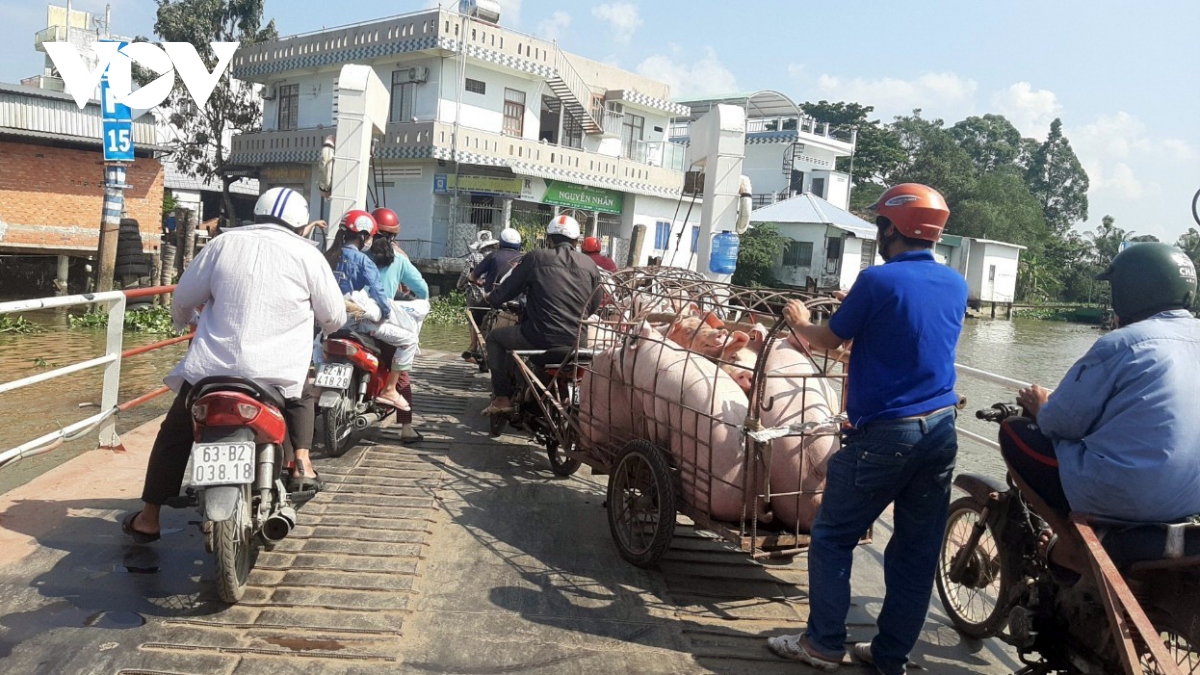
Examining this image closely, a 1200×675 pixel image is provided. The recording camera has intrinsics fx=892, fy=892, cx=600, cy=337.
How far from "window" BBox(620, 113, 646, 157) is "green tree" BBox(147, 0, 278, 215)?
44.3 feet

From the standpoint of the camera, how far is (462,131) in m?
26.4

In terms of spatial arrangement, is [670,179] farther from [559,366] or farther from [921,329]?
[921,329]

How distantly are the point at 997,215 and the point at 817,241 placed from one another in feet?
62.8

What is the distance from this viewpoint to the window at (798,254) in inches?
1529

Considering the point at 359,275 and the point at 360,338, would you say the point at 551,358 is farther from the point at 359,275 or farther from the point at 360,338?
the point at 359,275

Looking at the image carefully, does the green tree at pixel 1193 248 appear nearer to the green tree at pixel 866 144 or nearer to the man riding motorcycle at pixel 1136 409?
the man riding motorcycle at pixel 1136 409

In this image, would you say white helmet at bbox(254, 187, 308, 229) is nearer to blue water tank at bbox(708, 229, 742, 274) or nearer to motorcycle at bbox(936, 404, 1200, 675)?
motorcycle at bbox(936, 404, 1200, 675)

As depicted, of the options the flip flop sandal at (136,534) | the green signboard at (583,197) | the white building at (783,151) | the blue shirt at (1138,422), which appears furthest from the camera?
the white building at (783,151)

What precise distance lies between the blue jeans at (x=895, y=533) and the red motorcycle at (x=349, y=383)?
140 inches

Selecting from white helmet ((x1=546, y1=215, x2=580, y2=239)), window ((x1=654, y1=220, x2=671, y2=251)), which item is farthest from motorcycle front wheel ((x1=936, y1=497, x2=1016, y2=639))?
window ((x1=654, y1=220, x2=671, y2=251))

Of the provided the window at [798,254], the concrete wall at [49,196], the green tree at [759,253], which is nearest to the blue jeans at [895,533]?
the concrete wall at [49,196]

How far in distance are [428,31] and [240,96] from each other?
12233 millimetres

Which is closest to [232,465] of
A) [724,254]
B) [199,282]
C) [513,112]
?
[199,282]

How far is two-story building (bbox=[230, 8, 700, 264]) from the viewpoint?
26906 millimetres
